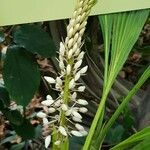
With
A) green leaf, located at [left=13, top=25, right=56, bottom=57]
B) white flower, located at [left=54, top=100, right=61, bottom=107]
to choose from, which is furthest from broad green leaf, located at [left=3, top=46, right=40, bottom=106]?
white flower, located at [left=54, top=100, right=61, bottom=107]

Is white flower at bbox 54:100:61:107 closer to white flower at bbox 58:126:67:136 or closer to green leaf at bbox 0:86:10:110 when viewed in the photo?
white flower at bbox 58:126:67:136

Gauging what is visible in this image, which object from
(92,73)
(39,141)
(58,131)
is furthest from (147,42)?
(58,131)

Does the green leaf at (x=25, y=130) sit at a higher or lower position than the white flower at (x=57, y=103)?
lower

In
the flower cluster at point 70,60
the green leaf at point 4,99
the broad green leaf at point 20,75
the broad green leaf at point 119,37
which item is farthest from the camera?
the green leaf at point 4,99

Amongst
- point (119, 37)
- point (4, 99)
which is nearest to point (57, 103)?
point (119, 37)

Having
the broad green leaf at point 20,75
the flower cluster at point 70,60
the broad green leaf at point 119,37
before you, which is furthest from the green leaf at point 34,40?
the flower cluster at point 70,60

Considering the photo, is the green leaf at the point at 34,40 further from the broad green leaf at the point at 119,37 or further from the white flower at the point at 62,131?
the white flower at the point at 62,131

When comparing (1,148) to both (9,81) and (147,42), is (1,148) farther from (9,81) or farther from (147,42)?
(147,42)
